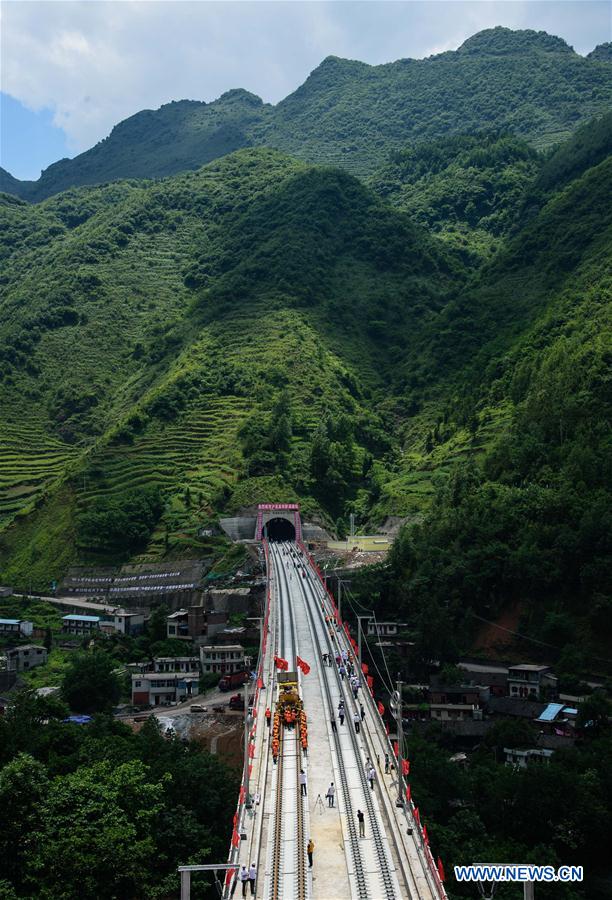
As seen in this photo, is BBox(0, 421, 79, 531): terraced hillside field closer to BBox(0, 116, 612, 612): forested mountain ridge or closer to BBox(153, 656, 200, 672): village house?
BBox(0, 116, 612, 612): forested mountain ridge

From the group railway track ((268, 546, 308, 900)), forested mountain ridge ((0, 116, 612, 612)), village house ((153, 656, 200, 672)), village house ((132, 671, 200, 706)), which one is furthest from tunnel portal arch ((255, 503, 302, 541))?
railway track ((268, 546, 308, 900))

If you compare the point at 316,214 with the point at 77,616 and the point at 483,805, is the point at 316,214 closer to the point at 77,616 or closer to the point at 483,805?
the point at 77,616

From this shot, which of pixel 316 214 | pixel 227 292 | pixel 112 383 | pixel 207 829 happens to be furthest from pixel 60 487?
pixel 316 214

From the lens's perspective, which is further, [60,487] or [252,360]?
[252,360]

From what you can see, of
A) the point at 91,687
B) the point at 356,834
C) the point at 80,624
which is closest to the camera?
the point at 356,834

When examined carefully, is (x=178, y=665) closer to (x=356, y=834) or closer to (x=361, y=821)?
(x=361, y=821)

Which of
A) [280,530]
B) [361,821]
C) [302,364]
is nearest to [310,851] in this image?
[361,821]

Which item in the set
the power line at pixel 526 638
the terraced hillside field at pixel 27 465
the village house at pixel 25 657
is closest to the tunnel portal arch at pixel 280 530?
the terraced hillside field at pixel 27 465
